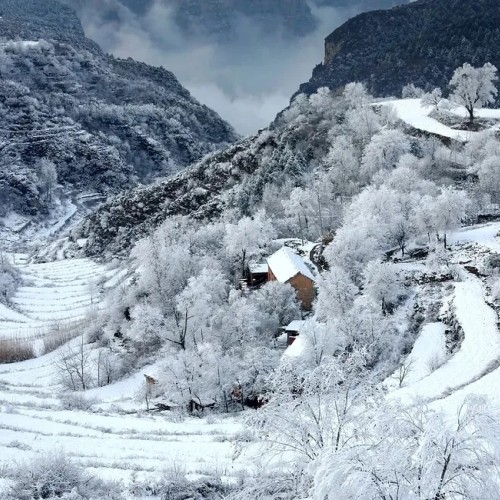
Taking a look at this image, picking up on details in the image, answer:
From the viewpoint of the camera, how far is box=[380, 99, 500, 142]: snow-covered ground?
87.4 meters

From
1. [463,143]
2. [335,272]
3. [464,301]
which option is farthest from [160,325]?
[463,143]

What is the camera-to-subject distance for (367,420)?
1407 cm

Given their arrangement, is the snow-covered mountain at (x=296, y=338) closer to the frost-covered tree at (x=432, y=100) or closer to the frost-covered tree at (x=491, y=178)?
the frost-covered tree at (x=491, y=178)

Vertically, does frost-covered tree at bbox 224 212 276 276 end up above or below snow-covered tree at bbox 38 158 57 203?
below

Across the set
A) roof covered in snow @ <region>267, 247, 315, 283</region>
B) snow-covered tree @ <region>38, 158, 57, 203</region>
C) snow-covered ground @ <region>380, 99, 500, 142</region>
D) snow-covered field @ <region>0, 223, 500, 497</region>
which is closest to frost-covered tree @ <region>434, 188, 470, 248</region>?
snow-covered field @ <region>0, 223, 500, 497</region>

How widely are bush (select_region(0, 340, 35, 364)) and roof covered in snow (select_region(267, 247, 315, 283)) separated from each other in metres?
31.0

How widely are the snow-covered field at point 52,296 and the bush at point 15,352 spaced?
429 cm

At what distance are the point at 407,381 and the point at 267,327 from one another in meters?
18.3

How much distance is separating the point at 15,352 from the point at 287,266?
113 ft

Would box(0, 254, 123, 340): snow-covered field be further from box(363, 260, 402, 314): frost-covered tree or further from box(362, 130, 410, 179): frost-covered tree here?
box(363, 260, 402, 314): frost-covered tree

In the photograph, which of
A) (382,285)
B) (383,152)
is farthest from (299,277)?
(383,152)

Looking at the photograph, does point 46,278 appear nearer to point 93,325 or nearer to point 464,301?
point 93,325

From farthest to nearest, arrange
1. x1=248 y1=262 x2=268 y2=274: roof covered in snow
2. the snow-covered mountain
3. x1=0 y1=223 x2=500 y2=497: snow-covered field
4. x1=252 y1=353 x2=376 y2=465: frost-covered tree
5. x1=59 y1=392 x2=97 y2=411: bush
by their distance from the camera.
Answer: x1=248 y1=262 x2=268 y2=274: roof covered in snow → x1=59 y1=392 x2=97 y2=411: bush → x1=0 y1=223 x2=500 y2=497: snow-covered field → x1=252 y1=353 x2=376 y2=465: frost-covered tree → the snow-covered mountain

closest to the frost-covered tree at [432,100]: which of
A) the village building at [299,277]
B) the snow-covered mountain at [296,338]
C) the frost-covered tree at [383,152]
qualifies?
the snow-covered mountain at [296,338]
